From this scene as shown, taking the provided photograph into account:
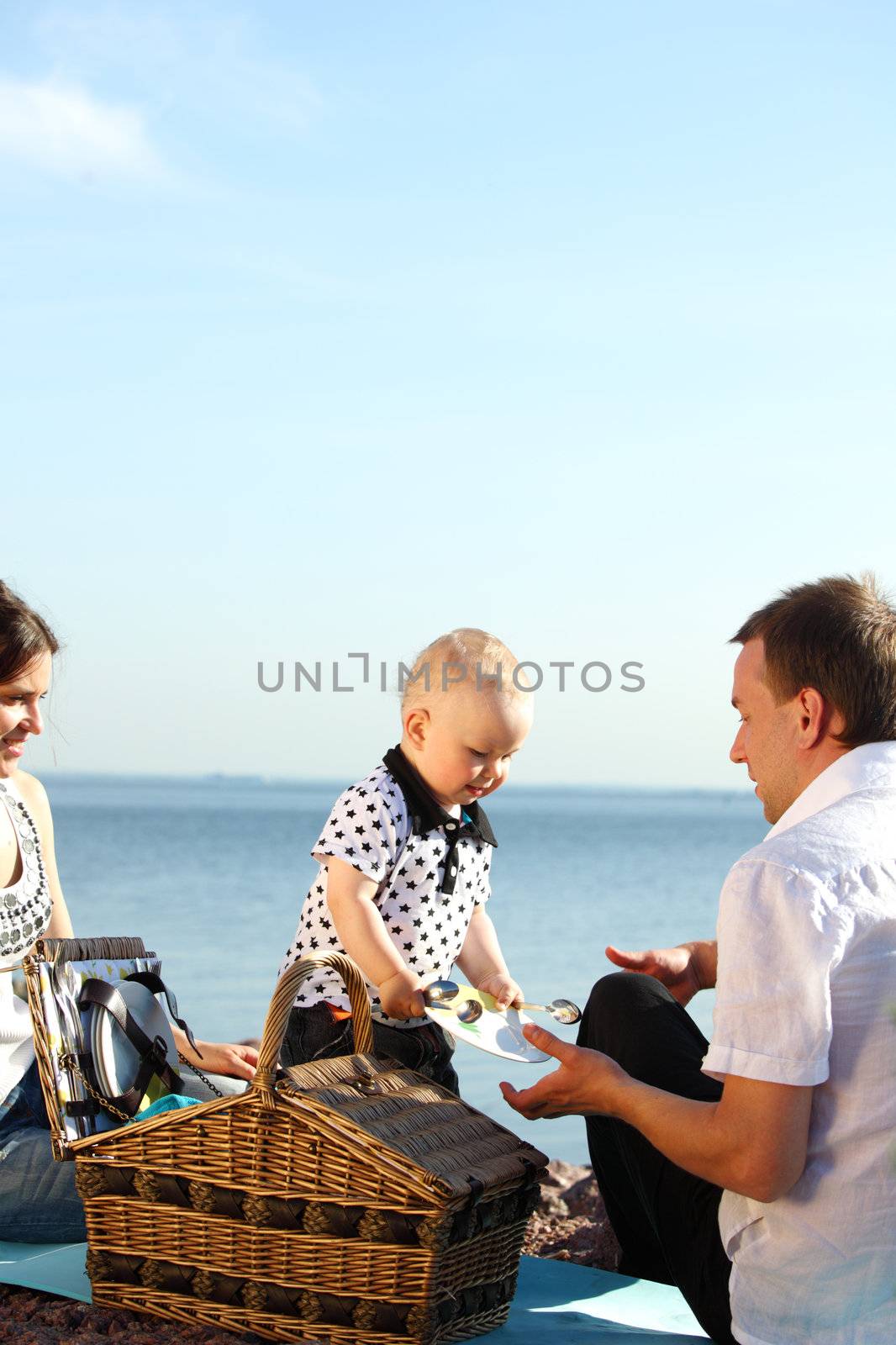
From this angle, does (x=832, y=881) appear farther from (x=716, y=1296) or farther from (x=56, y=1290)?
(x=56, y=1290)

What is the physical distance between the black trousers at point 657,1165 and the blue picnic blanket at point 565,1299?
0.13 meters

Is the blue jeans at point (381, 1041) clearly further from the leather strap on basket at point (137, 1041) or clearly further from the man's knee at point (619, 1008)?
the man's knee at point (619, 1008)

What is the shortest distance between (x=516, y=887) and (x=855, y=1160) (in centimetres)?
2861

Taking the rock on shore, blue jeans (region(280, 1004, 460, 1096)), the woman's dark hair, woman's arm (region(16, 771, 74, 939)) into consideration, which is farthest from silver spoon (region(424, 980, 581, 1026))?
the woman's dark hair

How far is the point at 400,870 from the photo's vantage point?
396 cm

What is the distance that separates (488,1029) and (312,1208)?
0.72 metres

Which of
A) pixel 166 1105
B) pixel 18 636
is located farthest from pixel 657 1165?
pixel 18 636

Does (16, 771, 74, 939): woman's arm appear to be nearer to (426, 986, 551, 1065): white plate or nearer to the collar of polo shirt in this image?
the collar of polo shirt

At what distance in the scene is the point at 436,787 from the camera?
402 centimetres

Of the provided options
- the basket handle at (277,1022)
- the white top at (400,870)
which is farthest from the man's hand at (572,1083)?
the white top at (400,870)

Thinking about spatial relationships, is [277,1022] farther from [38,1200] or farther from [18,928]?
[18,928]

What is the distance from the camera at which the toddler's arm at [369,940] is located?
3.50 m

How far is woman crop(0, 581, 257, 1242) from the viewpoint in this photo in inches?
140

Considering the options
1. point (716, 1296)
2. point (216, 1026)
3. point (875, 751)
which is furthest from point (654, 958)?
point (216, 1026)
